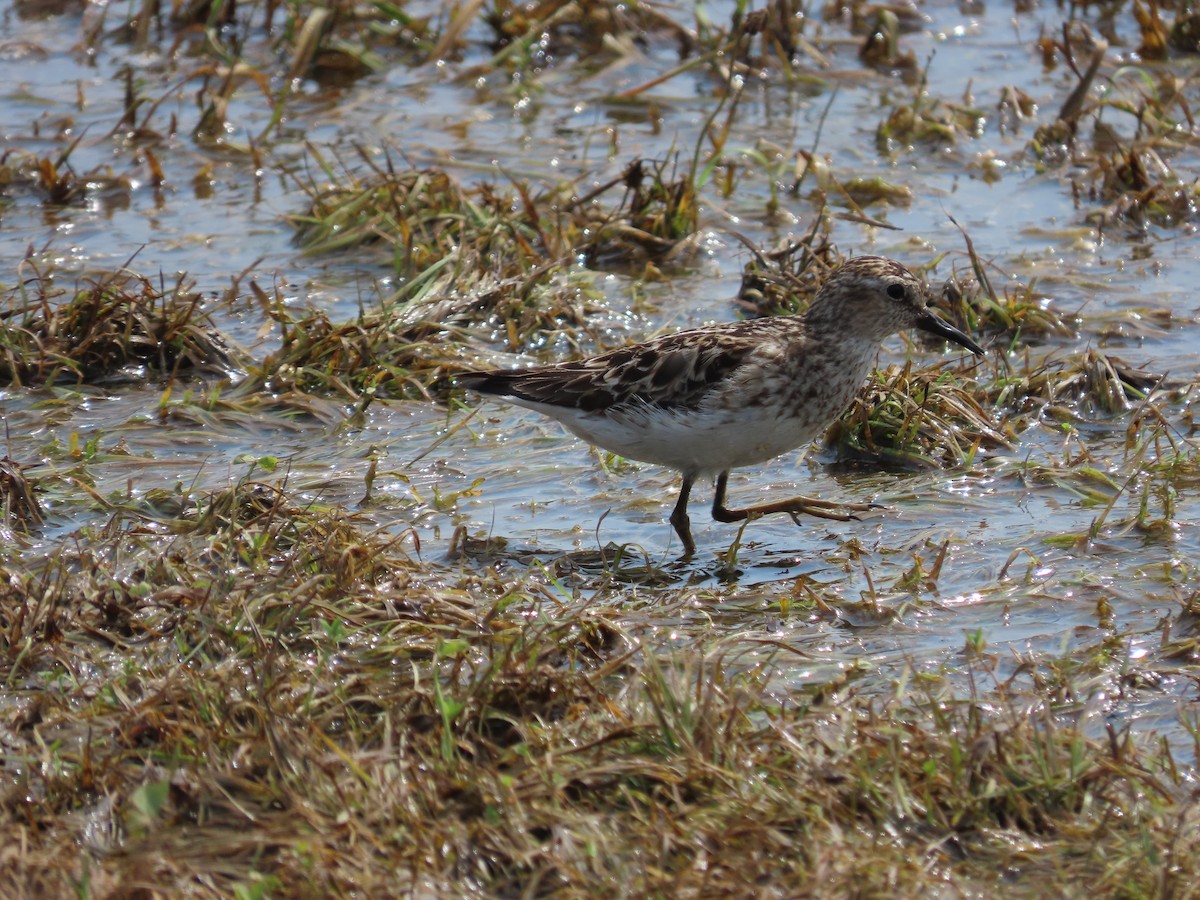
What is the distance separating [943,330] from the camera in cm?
763

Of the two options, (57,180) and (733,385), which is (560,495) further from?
(57,180)

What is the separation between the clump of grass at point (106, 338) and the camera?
327 inches

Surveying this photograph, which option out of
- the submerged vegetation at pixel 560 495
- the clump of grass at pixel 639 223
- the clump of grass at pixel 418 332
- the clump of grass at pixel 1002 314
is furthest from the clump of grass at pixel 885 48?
the clump of grass at pixel 418 332

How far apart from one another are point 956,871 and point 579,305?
5189mm

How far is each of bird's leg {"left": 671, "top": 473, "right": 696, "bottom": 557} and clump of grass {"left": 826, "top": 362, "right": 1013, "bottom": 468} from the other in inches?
38.8

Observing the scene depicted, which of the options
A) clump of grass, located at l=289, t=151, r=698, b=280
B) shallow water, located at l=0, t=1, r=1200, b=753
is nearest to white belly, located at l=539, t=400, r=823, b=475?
shallow water, located at l=0, t=1, r=1200, b=753

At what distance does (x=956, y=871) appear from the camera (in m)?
4.43

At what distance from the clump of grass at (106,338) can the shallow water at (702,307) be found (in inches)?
6.3

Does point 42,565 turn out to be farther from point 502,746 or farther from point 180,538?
point 502,746

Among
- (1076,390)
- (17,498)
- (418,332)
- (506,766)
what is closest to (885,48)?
(1076,390)

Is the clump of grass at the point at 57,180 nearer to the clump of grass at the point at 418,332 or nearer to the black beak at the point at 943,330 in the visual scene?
the clump of grass at the point at 418,332

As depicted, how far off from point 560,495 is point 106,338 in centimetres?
255

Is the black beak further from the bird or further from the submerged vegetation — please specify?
the submerged vegetation

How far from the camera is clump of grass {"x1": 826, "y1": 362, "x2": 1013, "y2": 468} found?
25.1 feet
